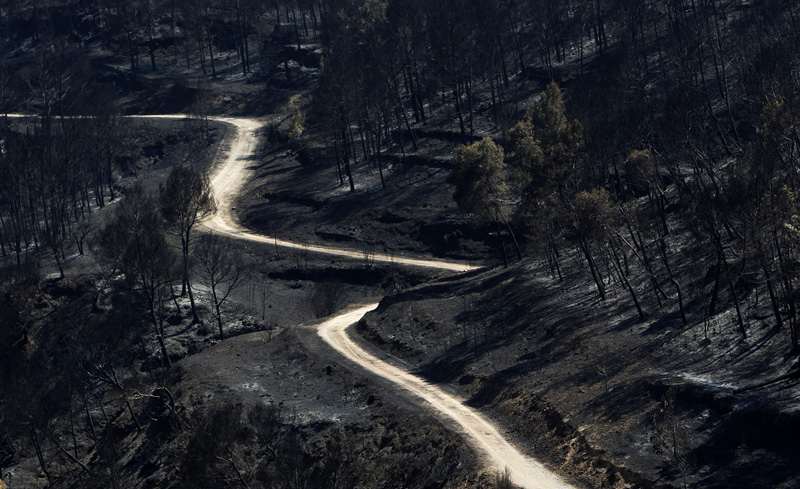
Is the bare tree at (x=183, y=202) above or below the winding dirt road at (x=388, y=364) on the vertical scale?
above

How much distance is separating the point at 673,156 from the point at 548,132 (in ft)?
72.0

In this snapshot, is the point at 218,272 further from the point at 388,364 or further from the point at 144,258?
the point at 388,364

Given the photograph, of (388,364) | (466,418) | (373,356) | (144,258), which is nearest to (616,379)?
(466,418)

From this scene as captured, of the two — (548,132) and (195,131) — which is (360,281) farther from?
(195,131)

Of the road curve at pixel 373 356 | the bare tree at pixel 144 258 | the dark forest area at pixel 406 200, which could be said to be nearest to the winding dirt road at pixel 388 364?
the road curve at pixel 373 356

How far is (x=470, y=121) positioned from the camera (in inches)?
4090

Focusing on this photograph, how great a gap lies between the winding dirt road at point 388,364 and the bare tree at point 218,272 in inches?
439

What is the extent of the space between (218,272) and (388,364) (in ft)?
106

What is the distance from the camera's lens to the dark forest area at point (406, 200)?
120ft

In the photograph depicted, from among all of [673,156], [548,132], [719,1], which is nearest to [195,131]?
[548,132]

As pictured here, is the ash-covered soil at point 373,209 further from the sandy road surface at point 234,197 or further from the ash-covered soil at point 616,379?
the ash-covered soil at point 616,379

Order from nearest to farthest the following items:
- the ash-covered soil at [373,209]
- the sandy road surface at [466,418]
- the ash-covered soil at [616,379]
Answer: the ash-covered soil at [616,379] → the sandy road surface at [466,418] → the ash-covered soil at [373,209]

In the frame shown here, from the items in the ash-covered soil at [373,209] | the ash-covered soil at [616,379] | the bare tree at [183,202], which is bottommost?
the ash-covered soil at [616,379]

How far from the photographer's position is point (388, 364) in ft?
171
